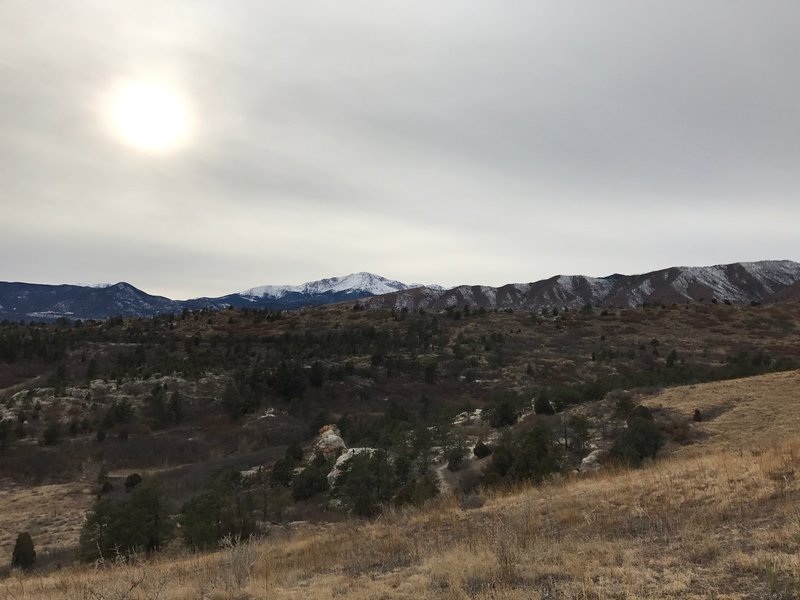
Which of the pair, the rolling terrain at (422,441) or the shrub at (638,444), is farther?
the shrub at (638,444)

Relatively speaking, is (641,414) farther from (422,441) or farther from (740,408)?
(422,441)

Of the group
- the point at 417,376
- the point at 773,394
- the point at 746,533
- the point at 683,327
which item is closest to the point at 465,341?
the point at 417,376

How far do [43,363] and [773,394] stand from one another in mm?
74728

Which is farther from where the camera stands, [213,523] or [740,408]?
[740,408]

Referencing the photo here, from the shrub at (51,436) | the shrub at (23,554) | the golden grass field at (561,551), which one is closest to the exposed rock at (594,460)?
the golden grass field at (561,551)

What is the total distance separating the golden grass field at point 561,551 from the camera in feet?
17.5

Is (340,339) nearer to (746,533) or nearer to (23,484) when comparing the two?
(23,484)

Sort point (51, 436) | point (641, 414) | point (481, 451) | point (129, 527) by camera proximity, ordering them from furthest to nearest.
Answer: point (51, 436) < point (481, 451) < point (641, 414) < point (129, 527)

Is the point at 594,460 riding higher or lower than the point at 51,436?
higher

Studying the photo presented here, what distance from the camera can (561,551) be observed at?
6555 mm

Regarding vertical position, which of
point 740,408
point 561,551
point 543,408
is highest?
point 561,551

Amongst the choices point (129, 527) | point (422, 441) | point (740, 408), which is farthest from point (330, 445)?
point (740, 408)

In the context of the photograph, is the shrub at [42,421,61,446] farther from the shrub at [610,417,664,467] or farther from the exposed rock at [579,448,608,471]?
the shrub at [610,417,664,467]

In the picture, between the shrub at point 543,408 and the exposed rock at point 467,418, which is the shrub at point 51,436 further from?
the shrub at point 543,408
